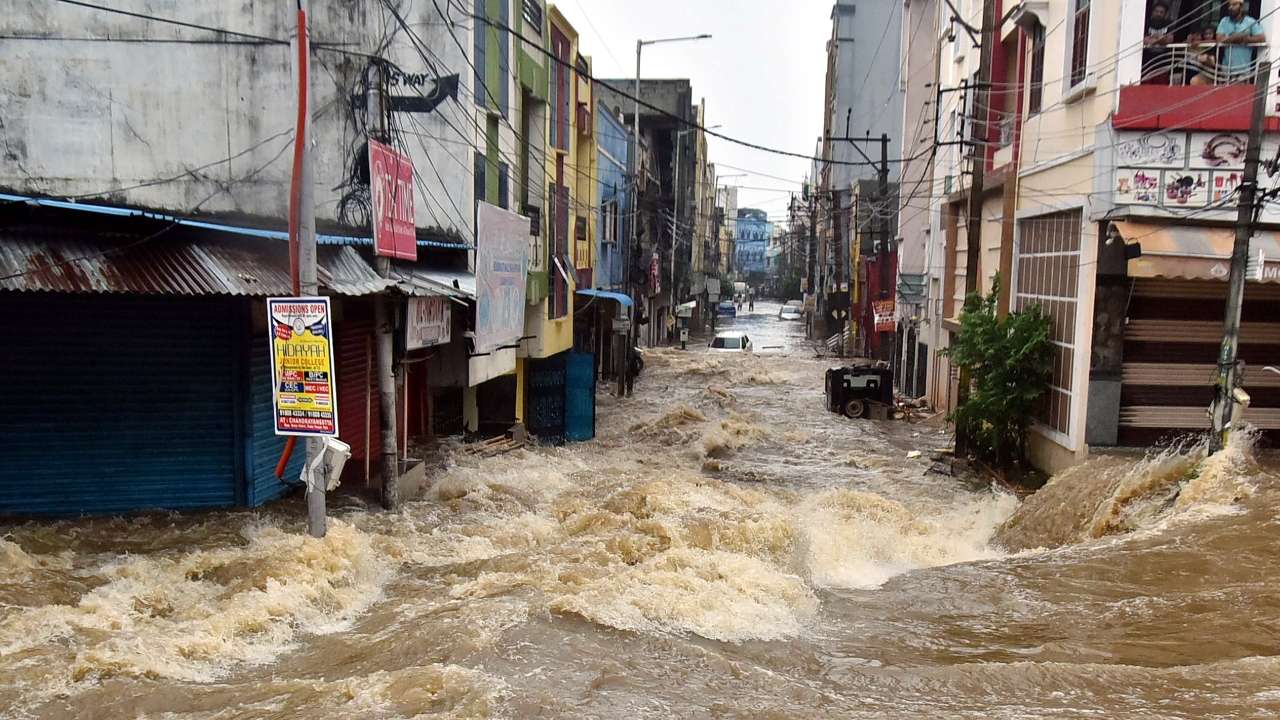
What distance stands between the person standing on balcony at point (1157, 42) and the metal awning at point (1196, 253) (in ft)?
7.53

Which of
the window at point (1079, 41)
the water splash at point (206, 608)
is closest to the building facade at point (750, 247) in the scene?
the window at point (1079, 41)

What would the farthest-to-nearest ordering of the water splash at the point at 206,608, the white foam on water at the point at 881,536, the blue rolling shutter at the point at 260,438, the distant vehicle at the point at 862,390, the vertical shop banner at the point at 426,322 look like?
the distant vehicle at the point at 862,390, the vertical shop banner at the point at 426,322, the blue rolling shutter at the point at 260,438, the white foam on water at the point at 881,536, the water splash at the point at 206,608

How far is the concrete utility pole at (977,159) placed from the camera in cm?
1719

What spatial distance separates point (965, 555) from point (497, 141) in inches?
419

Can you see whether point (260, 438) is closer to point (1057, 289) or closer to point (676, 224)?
point (1057, 289)

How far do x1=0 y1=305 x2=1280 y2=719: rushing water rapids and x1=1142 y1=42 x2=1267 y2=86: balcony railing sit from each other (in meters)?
5.38

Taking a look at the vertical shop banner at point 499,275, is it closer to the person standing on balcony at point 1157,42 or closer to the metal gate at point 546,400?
the metal gate at point 546,400

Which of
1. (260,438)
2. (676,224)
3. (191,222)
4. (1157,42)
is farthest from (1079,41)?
(676,224)

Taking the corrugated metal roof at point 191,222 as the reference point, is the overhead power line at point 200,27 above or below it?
above

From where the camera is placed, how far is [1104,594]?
868 cm

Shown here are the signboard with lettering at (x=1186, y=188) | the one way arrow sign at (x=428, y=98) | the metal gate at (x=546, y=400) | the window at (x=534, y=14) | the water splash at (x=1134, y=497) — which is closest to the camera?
the water splash at (x=1134, y=497)

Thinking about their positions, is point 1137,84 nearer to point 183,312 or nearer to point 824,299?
point 183,312

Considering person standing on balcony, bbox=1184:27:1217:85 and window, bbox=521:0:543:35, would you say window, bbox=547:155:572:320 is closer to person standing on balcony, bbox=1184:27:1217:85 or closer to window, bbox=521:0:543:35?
window, bbox=521:0:543:35

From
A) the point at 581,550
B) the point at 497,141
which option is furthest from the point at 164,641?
the point at 497,141
